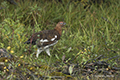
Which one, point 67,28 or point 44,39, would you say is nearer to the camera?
point 44,39

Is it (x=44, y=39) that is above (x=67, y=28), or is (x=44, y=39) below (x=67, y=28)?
below

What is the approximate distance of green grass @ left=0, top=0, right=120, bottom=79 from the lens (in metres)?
4.77

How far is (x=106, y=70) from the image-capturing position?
4.27m

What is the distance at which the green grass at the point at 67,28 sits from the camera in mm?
4766

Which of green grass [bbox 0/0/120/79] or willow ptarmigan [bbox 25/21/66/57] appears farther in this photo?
green grass [bbox 0/0/120/79]

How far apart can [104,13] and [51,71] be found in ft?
12.0

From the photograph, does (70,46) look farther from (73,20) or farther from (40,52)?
(73,20)

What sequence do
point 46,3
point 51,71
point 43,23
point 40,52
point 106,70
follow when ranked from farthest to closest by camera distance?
point 46,3 < point 43,23 < point 40,52 < point 106,70 < point 51,71

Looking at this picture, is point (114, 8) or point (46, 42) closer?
point (46, 42)

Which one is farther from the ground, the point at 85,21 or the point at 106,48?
the point at 85,21

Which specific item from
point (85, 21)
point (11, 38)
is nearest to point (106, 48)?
point (85, 21)

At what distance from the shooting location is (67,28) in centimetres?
623

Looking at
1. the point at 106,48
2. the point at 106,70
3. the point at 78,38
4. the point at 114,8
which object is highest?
the point at 114,8

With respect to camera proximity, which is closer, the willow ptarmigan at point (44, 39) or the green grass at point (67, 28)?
the willow ptarmigan at point (44, 39)
